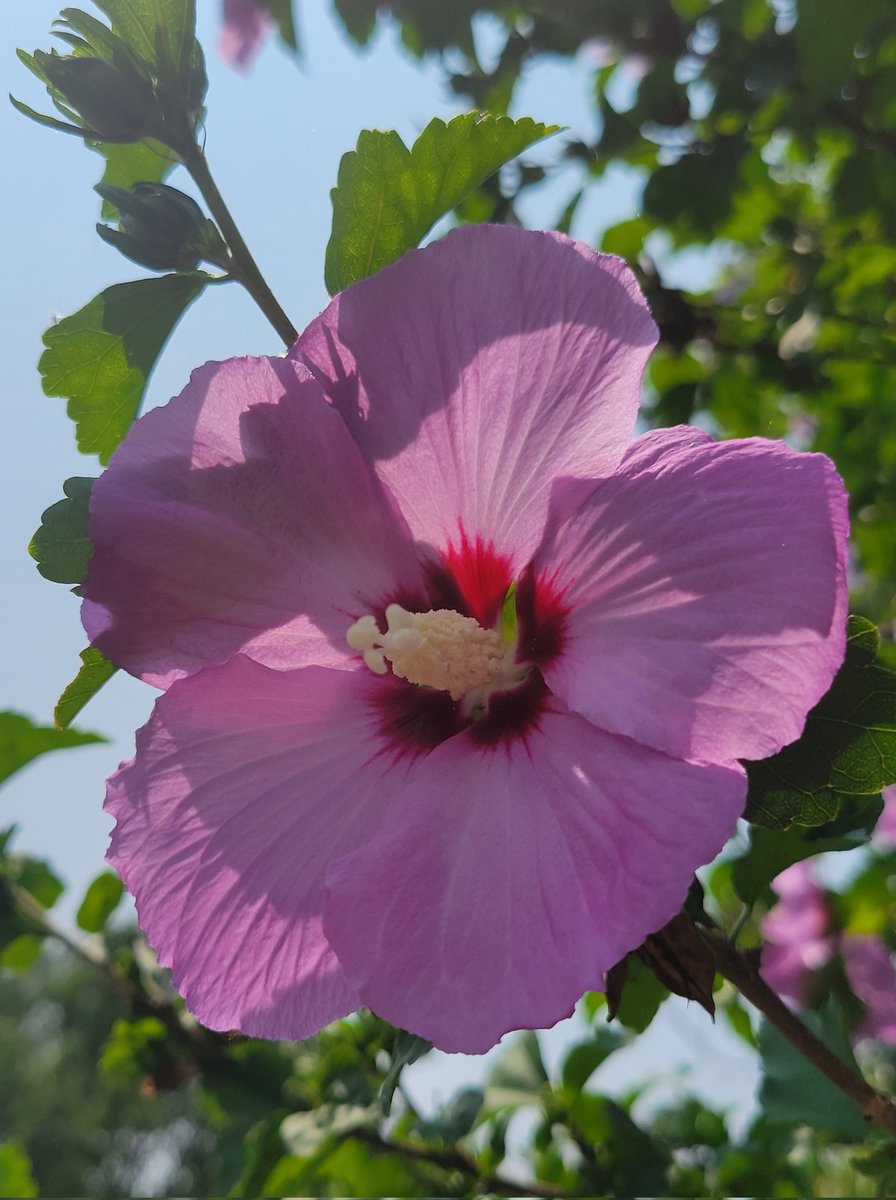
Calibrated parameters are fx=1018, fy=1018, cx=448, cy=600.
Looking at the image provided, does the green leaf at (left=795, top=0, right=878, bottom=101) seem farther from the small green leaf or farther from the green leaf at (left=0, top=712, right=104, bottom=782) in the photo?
the small green leaf

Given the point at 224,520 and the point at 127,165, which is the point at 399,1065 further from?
the point at 127,165

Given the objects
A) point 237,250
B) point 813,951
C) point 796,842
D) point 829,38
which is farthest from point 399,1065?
point 813,951

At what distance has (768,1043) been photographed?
115cm

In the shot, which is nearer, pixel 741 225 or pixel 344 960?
pixel 344 960

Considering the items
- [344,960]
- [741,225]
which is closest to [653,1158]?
[344,960]

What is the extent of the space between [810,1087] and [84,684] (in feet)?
2.79

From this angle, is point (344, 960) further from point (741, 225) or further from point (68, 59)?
point (741, 225)

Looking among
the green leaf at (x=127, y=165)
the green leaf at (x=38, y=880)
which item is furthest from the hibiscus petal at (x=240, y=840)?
the green leaf at (x=38, y=880)

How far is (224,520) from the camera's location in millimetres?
646

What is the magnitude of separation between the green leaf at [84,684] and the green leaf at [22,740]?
67 centimetres

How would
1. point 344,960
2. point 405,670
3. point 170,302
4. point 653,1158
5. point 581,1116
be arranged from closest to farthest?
1. point 344,960
2. point 405,670
3. point 170,302
4. point 653,1158
5. point 581,1116

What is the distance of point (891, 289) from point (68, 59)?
174cm

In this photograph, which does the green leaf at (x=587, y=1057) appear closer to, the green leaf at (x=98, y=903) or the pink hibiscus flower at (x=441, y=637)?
the green leaf at (x=98, y=903)

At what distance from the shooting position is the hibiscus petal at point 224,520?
0.63 metres
